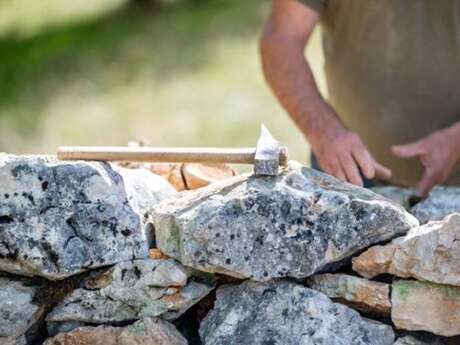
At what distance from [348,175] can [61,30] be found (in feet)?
28.4

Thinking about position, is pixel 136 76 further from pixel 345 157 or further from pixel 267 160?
pixel 267 160

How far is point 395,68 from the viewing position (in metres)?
3.41

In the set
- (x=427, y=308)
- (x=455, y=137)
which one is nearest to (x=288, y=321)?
(x=427, y=308)

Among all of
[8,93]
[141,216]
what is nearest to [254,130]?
[8,93]

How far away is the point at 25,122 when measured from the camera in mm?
8391

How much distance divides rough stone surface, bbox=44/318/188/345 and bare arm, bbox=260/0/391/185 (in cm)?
84

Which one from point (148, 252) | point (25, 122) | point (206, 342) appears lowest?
point (25, 122)

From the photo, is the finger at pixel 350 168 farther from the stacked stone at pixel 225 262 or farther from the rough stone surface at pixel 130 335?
the rough stone surface at pixel 130 335

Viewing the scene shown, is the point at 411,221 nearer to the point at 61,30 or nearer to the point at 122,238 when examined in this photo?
the point at 122,238

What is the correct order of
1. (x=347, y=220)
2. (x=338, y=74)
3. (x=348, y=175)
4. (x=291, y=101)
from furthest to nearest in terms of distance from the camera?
(x=338, y=74) < (x=291, y=101) < (x=348, y=175) < (x=347, y=220)

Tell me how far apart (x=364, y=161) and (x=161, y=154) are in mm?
672

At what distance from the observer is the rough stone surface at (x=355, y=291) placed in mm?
2287

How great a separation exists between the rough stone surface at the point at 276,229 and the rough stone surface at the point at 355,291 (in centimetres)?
4

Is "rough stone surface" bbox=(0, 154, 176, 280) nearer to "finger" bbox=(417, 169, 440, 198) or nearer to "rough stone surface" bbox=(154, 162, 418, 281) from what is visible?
"rough stone surface" bbox=(154, 162, 418, 281)
